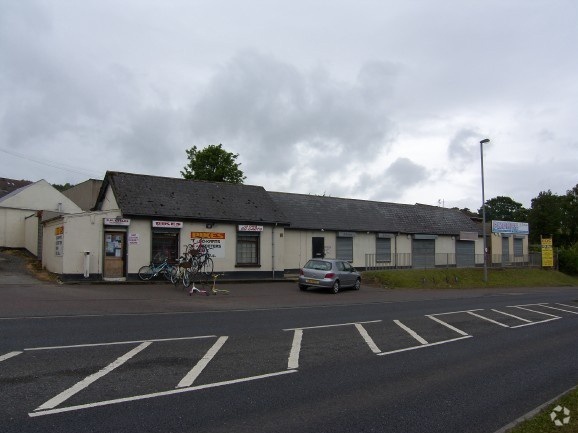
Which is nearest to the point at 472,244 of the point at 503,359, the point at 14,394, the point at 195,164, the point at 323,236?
the point at 323,236

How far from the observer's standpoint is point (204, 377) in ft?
22.1

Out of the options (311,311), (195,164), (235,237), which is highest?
(195,164)

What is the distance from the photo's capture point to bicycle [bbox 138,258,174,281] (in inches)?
871

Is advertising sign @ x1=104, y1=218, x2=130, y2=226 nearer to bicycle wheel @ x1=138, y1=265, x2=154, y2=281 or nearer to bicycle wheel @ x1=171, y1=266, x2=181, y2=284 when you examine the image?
bicycle wheel @ x1=138, y1=265, x2=154, y2=281

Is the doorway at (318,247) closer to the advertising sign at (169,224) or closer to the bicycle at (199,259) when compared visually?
the bicycle at (199,259)

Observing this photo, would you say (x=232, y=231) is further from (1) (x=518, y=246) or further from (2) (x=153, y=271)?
(1) (x=518, y=246)

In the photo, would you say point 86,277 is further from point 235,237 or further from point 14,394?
point 14,394

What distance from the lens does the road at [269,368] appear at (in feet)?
17.2

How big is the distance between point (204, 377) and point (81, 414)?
6.25 feet

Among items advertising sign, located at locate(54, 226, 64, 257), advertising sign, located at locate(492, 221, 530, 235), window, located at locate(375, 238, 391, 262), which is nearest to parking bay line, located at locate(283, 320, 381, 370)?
advertising sign, located at locate(54, 226, 64, 257)

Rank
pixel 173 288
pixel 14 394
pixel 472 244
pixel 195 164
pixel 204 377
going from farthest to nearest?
pixel 195 164
pixel 472 244
pixel 173 288
pixel 204 377
pixel 14 394

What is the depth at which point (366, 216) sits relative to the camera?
33.9 metres

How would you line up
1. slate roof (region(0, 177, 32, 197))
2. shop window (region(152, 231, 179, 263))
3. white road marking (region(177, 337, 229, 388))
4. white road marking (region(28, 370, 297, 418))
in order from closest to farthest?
white road marking (region(28, 370, 297, 418)), white road marking (region(177, 337, 229, 388)), shop window (region(152, 231, 179, 263)), slate roof (region(0, 177, 32, 197))

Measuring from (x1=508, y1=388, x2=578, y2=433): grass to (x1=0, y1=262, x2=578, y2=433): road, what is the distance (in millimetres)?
403
